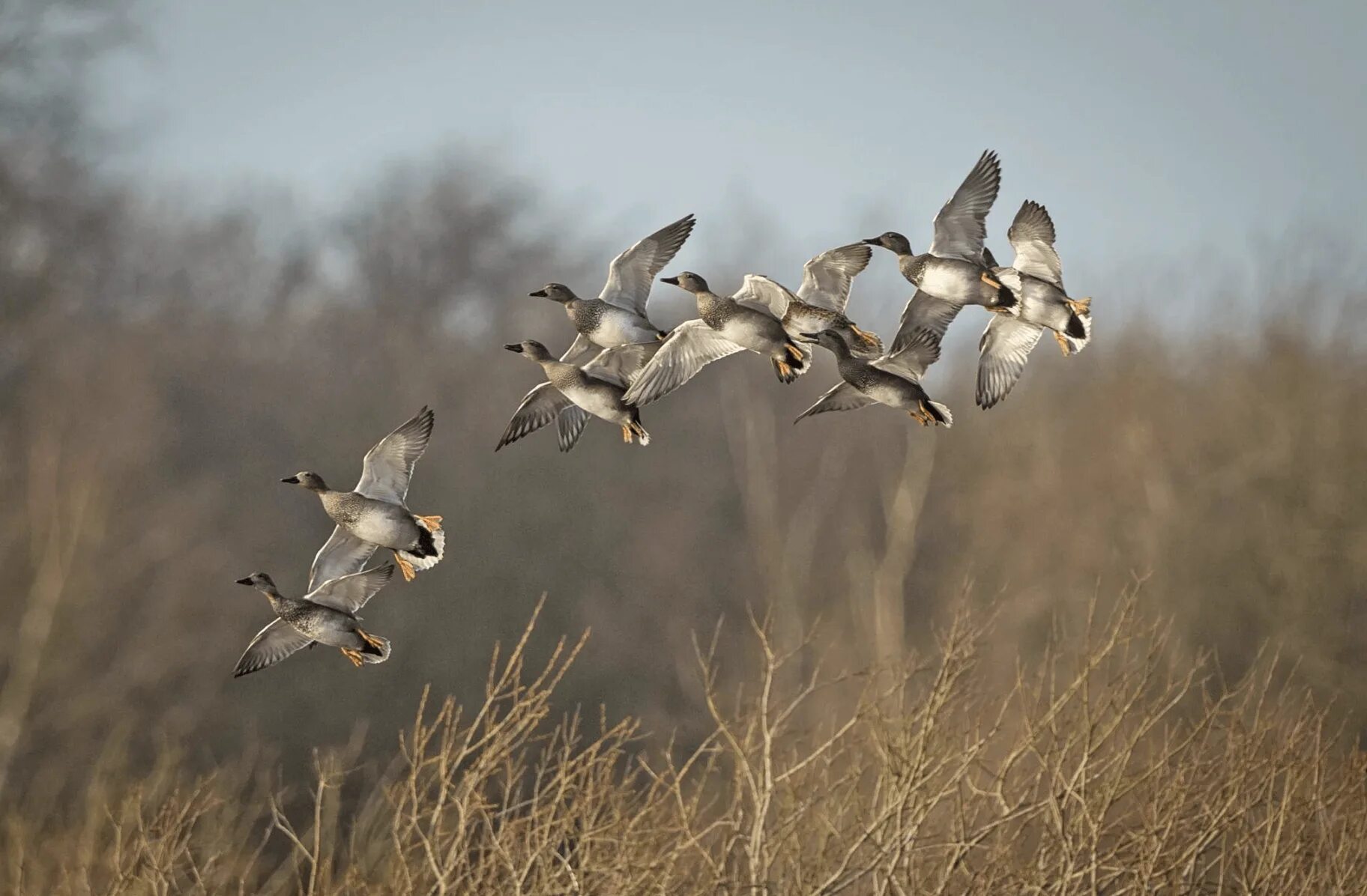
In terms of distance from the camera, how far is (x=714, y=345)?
237 inches

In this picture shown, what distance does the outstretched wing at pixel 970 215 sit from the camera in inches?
234

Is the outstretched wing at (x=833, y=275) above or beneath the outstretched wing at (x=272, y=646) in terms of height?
above

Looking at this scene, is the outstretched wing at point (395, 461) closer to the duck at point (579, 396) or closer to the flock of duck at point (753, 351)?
the flock of duck at point (753, 351)

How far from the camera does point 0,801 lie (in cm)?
2598

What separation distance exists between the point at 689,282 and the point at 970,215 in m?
1.08

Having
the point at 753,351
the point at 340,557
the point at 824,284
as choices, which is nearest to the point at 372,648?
the point at 340,557

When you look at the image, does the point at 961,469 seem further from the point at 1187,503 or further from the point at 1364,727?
the point at 1364,727

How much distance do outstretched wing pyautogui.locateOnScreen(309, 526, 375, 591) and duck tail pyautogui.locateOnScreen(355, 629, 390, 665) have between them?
34 centimetres

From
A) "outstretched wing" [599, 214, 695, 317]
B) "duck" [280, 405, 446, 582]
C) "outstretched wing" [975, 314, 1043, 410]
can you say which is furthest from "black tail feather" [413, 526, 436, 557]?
"outstretched wing" [975, 314, 1043, 410]

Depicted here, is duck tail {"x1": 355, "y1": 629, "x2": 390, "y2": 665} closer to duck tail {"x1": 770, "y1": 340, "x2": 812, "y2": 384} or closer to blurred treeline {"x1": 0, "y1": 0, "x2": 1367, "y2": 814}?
duck tail {"x1": 770, "y1": 340, "x2": 812, "y2": 384}

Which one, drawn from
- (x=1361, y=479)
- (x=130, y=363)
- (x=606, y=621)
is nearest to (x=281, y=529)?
(x=130, y=363)

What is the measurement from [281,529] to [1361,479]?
77.3ft

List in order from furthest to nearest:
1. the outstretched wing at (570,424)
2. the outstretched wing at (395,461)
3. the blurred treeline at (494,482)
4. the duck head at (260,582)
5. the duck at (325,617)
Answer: the blurred treeline at (494,482) → the outstretched wing at (570,424) → the outstretched wing at (395,461) → the duck at (325,617) → the duck head at (260,582)

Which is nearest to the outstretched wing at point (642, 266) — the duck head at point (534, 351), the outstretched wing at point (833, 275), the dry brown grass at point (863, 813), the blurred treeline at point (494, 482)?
the duck head at point (534, 351)
